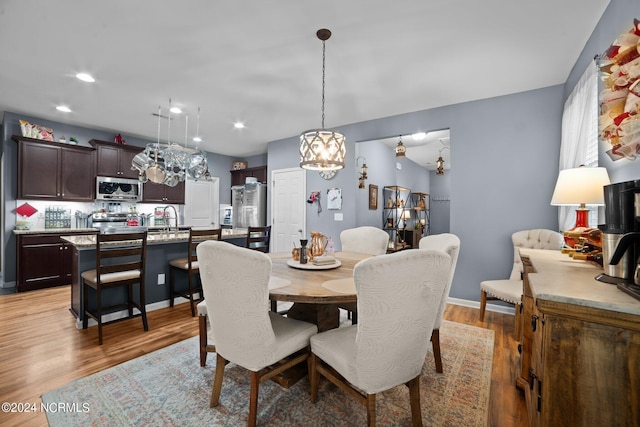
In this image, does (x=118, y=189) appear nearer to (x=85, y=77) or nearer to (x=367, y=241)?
(x=85, y=77)

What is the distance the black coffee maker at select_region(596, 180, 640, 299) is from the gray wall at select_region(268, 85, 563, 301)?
235 cm

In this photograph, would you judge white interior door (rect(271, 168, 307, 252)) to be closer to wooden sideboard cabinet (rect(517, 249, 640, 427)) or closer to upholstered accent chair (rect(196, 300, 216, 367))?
upholstered accent chair (rect(196, 300, 216, 367))

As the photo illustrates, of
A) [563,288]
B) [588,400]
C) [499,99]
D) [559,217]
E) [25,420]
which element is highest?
[499,99]

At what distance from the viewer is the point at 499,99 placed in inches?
134

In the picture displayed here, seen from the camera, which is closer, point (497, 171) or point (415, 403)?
point (415, 403)

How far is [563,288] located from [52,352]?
3.43 metres

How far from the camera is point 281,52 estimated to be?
2531mm

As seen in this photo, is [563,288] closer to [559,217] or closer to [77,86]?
[559,217]

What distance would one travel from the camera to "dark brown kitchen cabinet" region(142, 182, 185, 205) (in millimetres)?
5496

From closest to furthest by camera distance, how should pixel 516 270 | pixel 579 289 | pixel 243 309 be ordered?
pixel 579 289 < pixel 243 309 < pixel 516 270

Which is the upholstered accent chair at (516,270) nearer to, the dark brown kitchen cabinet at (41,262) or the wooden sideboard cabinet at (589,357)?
the wooden sideboard cabinet at (589,357)

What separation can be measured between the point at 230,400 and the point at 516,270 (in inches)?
122

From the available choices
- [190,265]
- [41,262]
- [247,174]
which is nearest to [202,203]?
[247,174]

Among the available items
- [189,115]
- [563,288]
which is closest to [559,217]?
[563,288]
